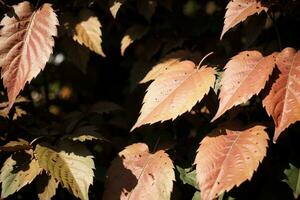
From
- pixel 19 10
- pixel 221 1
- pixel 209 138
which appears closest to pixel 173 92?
pixel 209 138

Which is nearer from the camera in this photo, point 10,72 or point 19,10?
point 10,72

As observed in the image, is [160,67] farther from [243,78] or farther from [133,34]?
[243,78]

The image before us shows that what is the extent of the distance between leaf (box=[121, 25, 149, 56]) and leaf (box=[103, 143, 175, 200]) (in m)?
0.59

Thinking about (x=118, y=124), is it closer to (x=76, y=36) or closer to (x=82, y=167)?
(x=76, y=36)

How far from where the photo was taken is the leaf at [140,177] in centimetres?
142

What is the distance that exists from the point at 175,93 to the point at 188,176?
0.31m

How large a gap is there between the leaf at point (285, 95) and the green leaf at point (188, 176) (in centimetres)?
39

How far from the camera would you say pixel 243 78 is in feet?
4.45

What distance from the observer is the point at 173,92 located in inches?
56.9

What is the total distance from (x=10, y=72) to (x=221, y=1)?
1.32 metres

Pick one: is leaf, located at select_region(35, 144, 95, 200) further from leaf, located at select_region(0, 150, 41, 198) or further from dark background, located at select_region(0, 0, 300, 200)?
→ dark background, located at select_region(0, 0, 300, 200)

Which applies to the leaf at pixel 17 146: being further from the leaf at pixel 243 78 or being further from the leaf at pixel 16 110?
the leaf at pixel 243 78

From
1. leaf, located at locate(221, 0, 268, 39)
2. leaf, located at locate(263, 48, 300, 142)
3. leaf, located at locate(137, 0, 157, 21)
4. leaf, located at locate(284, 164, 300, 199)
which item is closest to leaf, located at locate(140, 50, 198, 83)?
leaf, located at locate(137, 0, 157, 21)

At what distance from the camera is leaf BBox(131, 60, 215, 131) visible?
1.38 m
